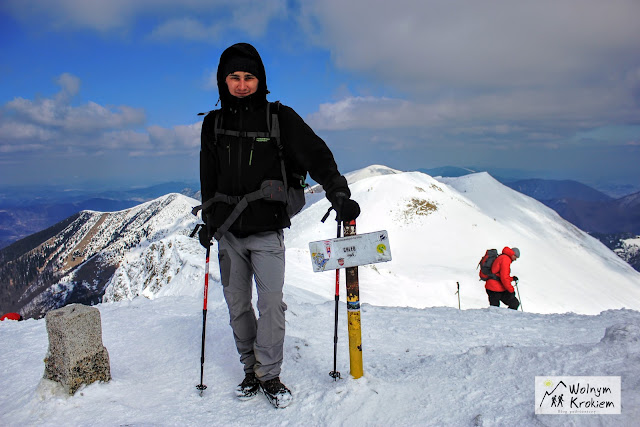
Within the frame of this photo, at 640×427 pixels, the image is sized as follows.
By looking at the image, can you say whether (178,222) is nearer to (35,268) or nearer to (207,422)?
(35,268)

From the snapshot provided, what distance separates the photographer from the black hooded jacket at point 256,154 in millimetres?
4043

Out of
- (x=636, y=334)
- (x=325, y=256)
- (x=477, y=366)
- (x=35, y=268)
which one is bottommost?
(x=35, y=268)

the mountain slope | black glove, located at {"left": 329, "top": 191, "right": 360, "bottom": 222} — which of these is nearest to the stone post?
Answer: black glove, located at {"left": 329, "top": 191, "right": 360, "bottom": 222}

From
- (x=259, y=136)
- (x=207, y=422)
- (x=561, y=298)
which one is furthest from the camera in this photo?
(x=561, y=298)

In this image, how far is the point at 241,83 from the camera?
13.4 feet

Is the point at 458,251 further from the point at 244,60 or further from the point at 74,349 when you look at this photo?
the point at 74,349

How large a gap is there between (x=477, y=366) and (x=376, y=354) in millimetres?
1979

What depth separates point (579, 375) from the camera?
3.58m

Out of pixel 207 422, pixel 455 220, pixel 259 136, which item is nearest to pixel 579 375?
pixel 207 422

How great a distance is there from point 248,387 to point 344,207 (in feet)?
7.80

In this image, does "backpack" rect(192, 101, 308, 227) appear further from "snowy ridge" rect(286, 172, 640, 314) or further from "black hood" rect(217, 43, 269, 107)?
"snowy ridge" rect(286, 172, 640, 314)
